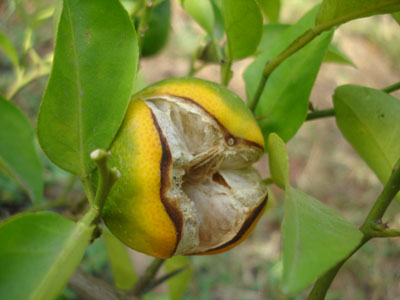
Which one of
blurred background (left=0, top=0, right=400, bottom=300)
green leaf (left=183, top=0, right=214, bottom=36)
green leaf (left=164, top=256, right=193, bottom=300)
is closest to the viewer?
green leaf (left=183, top=0, right=214, bottom=36)

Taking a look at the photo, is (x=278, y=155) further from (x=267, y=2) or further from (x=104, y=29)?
(x=267, y=2)

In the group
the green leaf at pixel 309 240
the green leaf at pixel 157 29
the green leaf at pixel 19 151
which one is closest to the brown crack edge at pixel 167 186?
the green leaf at pixel 309 240

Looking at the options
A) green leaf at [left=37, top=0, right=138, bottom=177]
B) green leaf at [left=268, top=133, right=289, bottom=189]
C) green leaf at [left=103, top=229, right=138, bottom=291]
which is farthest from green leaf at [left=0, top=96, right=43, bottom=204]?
green leaf at [left=268, top=133, right=289, bottom=189]

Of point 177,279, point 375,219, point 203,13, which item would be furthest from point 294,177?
point 375,219

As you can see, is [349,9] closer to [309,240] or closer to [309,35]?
[309,35]

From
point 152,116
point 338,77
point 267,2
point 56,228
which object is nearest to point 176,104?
point 152,116

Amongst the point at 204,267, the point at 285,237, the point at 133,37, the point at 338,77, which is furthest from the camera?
the point at 338,77

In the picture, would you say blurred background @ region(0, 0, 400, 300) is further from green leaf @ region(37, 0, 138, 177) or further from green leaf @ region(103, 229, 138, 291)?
green leaf @ region(37, 0, 138, 177)
